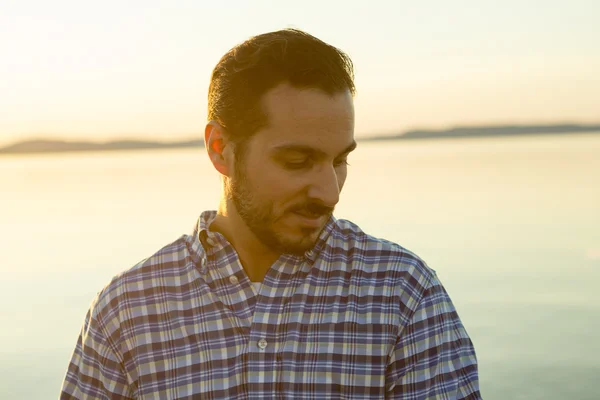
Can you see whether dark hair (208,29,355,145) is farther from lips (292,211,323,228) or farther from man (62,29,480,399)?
lips (292,211,323,228)

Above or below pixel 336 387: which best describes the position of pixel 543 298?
below

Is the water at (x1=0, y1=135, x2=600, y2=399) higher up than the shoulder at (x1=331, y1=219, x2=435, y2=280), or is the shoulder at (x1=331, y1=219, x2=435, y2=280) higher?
the shoulder at (x1=331, y1=219, x2=435, y2=280)

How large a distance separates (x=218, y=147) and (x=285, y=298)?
59 centimetres

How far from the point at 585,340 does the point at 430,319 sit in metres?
4.82

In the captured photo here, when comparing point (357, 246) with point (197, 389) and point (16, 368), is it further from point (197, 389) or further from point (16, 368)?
point (16, 368)

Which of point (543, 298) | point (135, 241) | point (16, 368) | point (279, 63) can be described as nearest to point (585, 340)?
point (543, 298)

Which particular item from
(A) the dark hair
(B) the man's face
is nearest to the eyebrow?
(B) the man's face

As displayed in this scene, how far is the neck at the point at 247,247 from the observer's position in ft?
7.64

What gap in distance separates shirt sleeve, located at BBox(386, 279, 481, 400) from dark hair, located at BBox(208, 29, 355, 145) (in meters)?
0.69

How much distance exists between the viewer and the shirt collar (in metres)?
2.28

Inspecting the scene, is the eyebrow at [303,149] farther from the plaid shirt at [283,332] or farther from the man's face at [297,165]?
the plaid shirt at [283,332]

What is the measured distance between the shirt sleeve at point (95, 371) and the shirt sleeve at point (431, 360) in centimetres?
76

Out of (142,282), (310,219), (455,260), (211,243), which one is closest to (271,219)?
(310,219)

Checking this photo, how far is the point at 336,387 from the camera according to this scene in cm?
210
